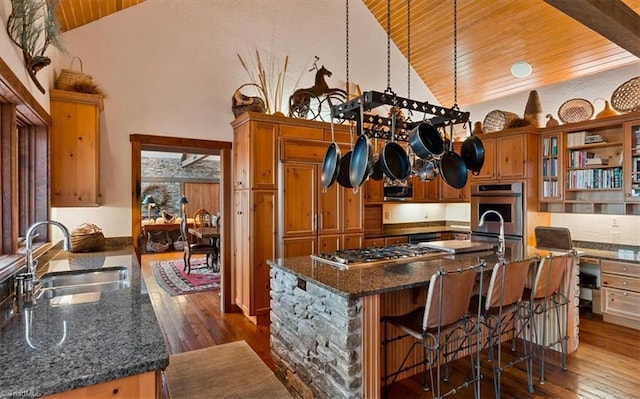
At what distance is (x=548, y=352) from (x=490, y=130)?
3.33 meters

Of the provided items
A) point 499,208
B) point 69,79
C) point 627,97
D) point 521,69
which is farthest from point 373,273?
point 521,69

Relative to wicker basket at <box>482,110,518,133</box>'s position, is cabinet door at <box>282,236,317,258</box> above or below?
below

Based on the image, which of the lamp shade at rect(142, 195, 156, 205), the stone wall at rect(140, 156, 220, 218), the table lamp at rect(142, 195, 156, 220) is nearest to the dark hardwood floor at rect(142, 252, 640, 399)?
the table lamp at rect(142, 195, 156, 220)

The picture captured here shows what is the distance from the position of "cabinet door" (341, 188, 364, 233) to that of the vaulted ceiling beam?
2786 millimetres

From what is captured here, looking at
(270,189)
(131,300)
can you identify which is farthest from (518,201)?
(131,300)

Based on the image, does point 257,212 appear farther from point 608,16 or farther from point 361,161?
point 608,16

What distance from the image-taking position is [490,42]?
478cm

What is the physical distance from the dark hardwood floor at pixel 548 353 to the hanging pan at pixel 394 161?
5.33 feet

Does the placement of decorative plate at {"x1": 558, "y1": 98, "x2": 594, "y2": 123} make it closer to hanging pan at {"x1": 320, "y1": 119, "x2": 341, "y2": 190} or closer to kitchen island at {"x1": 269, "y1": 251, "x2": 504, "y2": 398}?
kitchen island at {"x1": 269, "y1": 251, "x2": 504, "y2": 398}

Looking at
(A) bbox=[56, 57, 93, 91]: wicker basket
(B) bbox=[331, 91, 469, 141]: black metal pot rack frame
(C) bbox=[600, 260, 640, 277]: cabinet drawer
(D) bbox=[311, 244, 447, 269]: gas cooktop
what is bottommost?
(C) bbox=[600, 260, 640, 277]: cabinet drawer

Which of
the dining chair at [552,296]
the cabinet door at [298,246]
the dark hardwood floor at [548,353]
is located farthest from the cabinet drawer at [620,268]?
the cabinet door at [298,246]

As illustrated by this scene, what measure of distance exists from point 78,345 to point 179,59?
366cm

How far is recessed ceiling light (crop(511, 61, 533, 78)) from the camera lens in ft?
15.8

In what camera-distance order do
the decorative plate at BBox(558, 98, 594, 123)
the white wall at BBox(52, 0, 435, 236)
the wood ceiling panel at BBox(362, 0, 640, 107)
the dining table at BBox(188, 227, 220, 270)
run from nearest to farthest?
1. the white wall at BBox(52, 0, 435, 236)
2. the wood ceiling panel at BBox(362, 0, 640, 107)
3. the decorative plate at BBox(558, 98, 594, 123)
4. the dining table at BBox(188, 227, 220, 270)
